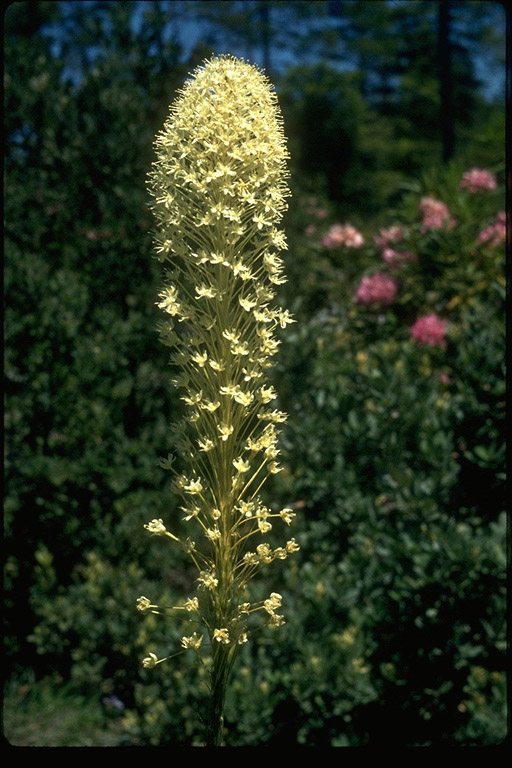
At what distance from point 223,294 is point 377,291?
4.54 m

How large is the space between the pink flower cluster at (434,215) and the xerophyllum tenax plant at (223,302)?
4.65m

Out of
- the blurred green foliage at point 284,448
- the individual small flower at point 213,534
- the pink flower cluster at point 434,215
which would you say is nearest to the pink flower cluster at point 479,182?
the blurred green foliage at point 284,448

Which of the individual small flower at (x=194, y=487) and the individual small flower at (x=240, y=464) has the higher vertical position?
the individual small flower at (x=240, y=464)

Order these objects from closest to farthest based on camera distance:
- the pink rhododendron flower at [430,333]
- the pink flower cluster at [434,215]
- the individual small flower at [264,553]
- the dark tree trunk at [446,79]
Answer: the individual small flower at [264,553]
the pink rhododendron flower at [430,333]
the pink flower cluster at [434,215]
the dark tree trunk at [446,79]

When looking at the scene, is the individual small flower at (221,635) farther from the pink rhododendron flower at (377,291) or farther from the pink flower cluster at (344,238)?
the pink flower cluster at (344,238)

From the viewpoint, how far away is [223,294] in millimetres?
1710

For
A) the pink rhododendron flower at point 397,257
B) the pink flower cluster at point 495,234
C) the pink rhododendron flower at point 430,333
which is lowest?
the pink rhododendron flower at point 430,333

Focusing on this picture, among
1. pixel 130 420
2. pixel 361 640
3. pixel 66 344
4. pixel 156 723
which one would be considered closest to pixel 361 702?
pixel 361 640

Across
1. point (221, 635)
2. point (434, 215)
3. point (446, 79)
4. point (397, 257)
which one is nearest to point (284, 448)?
point (397, 257)

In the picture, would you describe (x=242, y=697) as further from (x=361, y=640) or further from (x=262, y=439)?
(x=262, y=439)

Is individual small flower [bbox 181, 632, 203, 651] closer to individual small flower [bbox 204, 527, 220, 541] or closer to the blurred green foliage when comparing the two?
individual small flower [bbox 204, 527, 220, 541]

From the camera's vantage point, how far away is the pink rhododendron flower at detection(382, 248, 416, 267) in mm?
6219

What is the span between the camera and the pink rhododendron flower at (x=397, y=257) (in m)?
6.22

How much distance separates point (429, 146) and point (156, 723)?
2158cm
